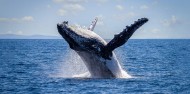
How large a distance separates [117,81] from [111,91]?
6.27ft

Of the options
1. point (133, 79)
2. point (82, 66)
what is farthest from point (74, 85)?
point (82, 66)

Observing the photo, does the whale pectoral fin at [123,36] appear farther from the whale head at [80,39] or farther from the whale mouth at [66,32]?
the whale mouth at [66,32]

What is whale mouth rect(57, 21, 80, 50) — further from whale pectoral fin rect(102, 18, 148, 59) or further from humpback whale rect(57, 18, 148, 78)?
whale pectoral fin rect(102, 18, 148, 59)

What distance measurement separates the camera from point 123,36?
712 inches

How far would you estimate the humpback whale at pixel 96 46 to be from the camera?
18.1m

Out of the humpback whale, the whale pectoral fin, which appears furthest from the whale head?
the whale pectoral fin

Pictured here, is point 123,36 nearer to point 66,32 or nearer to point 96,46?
point 96,46

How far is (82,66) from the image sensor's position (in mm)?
23125

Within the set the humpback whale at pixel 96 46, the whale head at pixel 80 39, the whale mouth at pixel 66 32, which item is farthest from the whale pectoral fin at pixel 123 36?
the whale mouth at pixel 66 32

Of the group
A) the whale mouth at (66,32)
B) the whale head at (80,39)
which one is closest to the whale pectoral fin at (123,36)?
the whale head at (80,39)

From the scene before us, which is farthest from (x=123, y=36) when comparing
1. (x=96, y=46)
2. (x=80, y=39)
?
(x=80, y=39)

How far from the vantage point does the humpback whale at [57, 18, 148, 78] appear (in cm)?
1814

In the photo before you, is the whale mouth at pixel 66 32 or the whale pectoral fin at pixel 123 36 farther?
the whale mouth at pixel 66 32

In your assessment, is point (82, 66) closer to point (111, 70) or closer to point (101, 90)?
point (111, 70)
